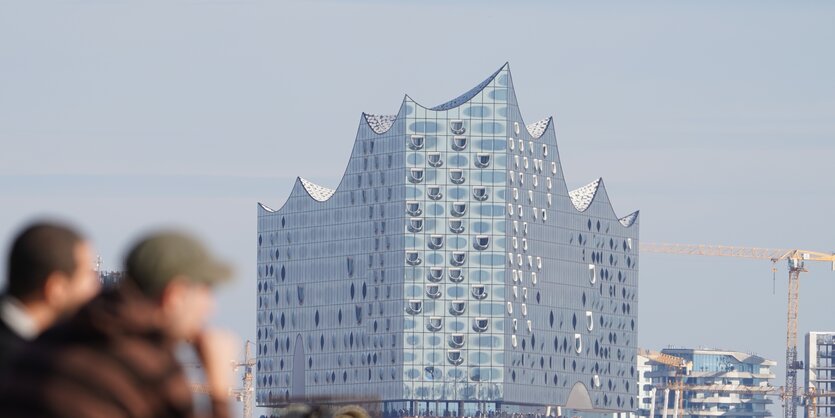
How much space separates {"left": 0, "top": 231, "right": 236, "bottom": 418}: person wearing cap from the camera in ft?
22.5

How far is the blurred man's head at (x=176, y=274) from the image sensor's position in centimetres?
743

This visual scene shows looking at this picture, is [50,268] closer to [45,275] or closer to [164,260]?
[45,275]

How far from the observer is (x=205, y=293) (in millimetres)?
7582

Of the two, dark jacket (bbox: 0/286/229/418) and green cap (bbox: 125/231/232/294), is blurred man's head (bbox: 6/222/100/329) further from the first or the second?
dark jacket (bbox: 0/286/229/418)

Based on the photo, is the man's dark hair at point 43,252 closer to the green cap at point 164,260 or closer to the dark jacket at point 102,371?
the green cap at point 164,260

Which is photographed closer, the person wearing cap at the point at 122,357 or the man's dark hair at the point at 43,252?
the person wearing cap at the point at 122,357

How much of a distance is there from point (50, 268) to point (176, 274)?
631mm

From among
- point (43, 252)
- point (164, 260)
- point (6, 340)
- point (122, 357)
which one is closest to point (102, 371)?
point (122, 357)

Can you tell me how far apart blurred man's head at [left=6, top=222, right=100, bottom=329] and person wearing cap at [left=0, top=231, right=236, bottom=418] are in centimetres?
36

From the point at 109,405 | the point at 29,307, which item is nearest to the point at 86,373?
the point at 109,405

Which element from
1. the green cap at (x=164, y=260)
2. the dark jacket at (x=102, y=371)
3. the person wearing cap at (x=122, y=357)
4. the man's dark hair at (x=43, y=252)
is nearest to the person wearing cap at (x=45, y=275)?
the man's dark hair at (x=43, y=252)

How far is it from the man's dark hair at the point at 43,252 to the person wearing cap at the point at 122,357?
1.45 feet

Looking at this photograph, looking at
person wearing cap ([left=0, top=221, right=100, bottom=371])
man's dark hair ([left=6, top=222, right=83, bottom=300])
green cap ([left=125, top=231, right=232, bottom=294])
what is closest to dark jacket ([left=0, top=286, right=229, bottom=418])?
green cap ([left=125, top=231, right=232, bottom=294])

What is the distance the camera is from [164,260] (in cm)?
743
